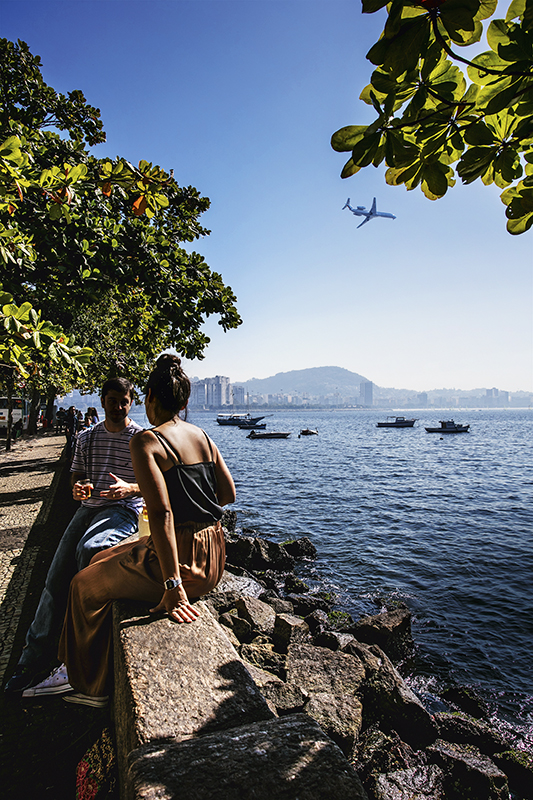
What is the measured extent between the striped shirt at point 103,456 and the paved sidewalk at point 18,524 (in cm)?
170

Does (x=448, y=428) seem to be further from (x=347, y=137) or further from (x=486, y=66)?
(x=347, y=137)

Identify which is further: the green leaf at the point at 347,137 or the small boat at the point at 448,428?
the small boat at the point at 448,428

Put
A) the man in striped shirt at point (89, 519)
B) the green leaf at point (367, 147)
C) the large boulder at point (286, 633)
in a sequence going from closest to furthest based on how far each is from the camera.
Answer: the green leaf at point (367, 147), the man in striped shirt at point (89, 519), the large boulder at point (286, 633)

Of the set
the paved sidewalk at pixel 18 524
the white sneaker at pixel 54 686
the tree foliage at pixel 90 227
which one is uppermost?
the tree foliage at pixel 90 227

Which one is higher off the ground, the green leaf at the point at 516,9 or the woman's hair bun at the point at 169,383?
the green leaf at the point at 516,9

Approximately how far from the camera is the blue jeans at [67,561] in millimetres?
2959

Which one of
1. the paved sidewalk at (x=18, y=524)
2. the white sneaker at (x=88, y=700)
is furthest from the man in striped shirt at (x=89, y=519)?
the paved sidewalk at (x=18, y=524)

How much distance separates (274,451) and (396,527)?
108 ft

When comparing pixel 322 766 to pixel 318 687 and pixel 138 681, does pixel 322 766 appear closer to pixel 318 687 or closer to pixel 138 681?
pixel 138 681

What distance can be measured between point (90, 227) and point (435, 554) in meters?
12.9

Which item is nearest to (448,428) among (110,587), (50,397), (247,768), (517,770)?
(50,397)

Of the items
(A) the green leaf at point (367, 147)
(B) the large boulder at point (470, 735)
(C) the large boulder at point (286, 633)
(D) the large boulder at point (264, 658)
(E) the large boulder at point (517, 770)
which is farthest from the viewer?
(C) the large boulder at point (286, 633)

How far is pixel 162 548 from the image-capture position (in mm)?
2162

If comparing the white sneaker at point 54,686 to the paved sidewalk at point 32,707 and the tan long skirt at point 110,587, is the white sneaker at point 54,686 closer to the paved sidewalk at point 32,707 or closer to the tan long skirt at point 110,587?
the paved sidewalk at point 32,707
